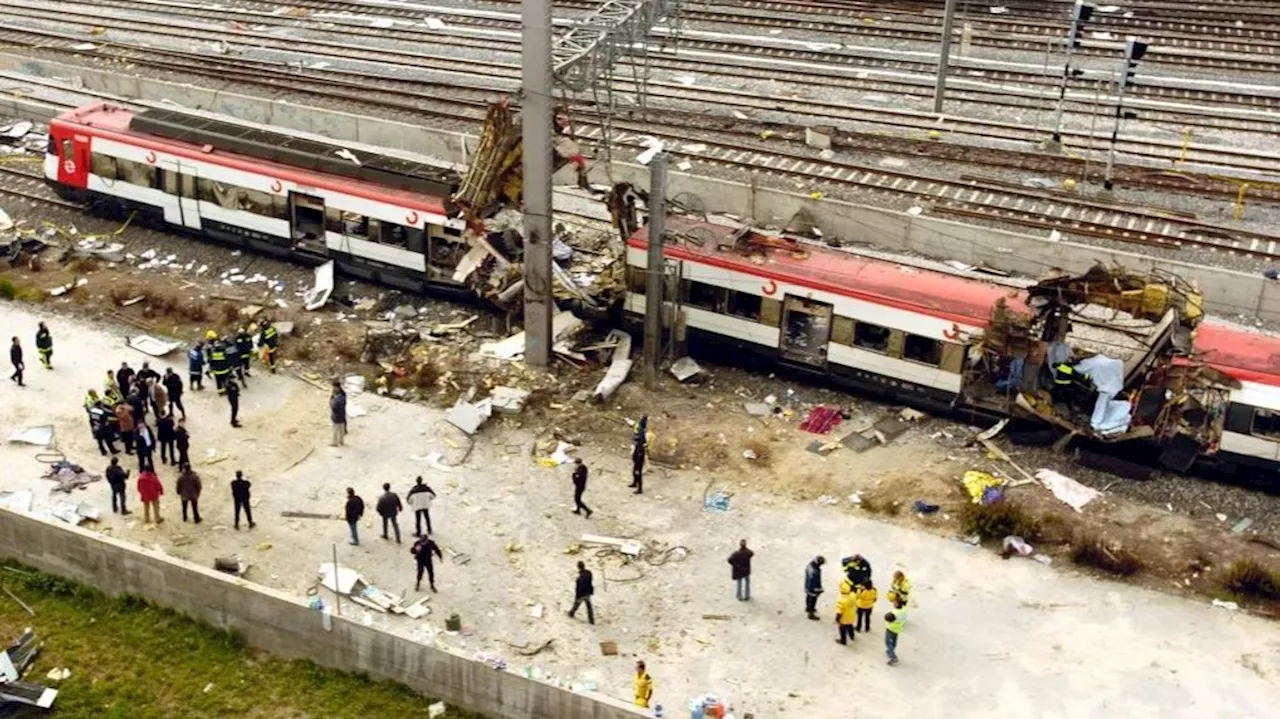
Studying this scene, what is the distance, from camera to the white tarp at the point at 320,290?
100 ft

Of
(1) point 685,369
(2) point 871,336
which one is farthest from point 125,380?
(2) point 871,336

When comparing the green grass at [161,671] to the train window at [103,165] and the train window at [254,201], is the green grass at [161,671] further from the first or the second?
the train window at [103,165]

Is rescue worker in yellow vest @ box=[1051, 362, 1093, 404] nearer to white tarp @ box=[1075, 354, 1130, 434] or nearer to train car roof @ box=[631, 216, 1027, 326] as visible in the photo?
white tarp @ box=[1075, 354, 1130, 434]

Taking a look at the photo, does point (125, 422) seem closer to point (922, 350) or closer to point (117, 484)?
point (117, 484)

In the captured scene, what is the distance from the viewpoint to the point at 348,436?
2550 cm

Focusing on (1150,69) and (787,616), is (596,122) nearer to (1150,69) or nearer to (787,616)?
(1150,69)

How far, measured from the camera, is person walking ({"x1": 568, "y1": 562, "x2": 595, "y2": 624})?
66.4 ft

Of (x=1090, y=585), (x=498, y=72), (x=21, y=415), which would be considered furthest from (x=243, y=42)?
(x=1090, y=585)

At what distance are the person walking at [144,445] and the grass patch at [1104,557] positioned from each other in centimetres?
1538

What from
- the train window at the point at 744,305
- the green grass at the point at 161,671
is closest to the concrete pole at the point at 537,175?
the train window at the point at 744,305

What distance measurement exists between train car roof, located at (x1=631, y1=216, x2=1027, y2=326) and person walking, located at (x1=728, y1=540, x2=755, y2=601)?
675cm

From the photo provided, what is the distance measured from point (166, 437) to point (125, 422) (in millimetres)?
734

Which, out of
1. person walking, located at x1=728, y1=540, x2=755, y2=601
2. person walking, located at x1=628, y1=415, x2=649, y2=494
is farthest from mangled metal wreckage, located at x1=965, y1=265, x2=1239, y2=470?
person walking, located at x1=728, y1=540, x2=755, y2=601

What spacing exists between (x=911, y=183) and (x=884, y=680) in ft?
58.5
